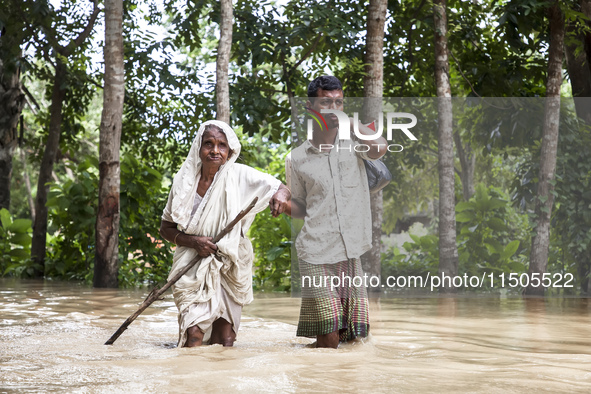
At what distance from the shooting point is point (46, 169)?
12109mm

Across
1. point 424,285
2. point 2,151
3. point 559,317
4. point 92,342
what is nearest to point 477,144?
point 424,285

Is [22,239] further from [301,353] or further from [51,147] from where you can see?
[301,353]

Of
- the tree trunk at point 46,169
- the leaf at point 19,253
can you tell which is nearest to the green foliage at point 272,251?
the tree trunk at point 46,169

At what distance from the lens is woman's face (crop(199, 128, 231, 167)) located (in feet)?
15.0

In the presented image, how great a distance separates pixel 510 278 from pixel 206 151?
208 inches

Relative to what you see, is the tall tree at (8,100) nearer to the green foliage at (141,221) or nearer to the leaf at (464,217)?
the green foliage at (141,221)

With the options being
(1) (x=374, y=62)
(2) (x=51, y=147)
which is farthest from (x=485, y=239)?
(2) (x=51, y=147)

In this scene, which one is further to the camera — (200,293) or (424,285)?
(424,285)

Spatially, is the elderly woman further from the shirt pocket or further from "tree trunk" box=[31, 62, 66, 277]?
"tree trunk" box=[31, 62, 66, 277]

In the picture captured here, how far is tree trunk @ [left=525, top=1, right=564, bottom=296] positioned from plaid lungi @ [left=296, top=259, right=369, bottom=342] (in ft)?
16.6

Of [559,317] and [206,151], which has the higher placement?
[206,151]

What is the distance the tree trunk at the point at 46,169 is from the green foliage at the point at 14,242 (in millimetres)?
238

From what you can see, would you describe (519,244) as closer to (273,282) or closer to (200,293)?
(273,282)

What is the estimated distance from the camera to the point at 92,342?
488cm
